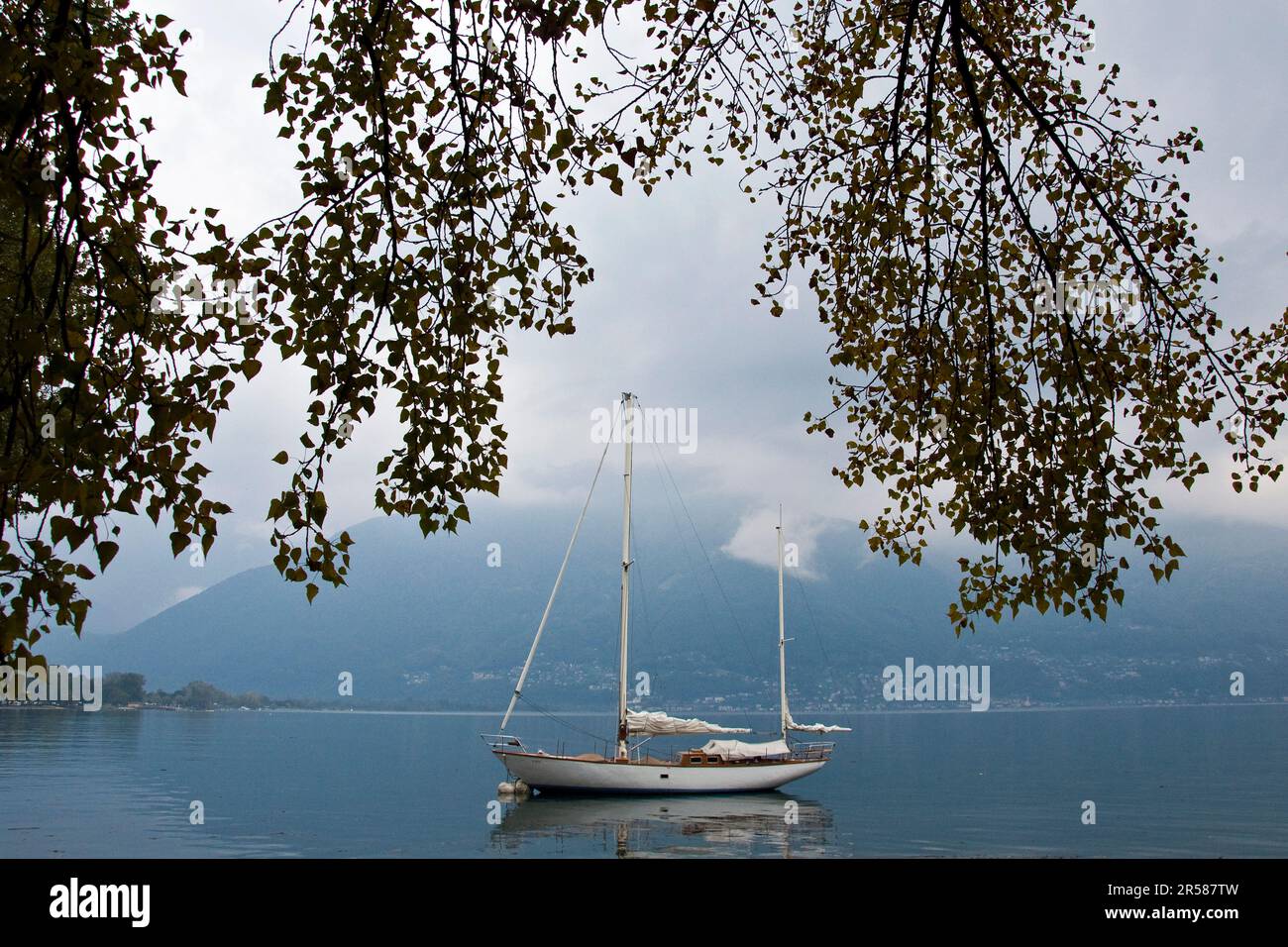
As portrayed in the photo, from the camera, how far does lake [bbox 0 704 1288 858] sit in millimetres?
52562

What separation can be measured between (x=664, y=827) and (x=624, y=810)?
22.6 ft

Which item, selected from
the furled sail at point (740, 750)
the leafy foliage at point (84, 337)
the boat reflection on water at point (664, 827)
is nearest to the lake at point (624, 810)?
the boat reflection on water at point (664, 827)

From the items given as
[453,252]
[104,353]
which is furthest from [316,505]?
[453,252]

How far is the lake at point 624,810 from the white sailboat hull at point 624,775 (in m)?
1.49

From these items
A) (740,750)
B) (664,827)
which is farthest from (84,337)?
(740,750)

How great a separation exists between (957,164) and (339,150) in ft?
17.3

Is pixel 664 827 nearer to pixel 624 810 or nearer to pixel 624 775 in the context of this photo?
pixel 624 775

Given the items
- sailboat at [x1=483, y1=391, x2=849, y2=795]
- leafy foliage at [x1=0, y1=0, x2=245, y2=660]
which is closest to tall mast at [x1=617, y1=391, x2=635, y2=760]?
sailboat at [x1=483, y1=391, x2=849, y2=795]

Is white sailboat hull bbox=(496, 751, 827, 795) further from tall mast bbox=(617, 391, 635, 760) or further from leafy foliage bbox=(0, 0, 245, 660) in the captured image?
leafy foliage bbox=(0, 0, 245, 660)

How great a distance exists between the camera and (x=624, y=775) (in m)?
62.0

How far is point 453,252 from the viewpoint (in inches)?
265

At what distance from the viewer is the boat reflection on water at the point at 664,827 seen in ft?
159

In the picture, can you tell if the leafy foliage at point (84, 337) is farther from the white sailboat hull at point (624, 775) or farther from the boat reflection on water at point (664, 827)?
the white sailboat hull at point (624, 775)
